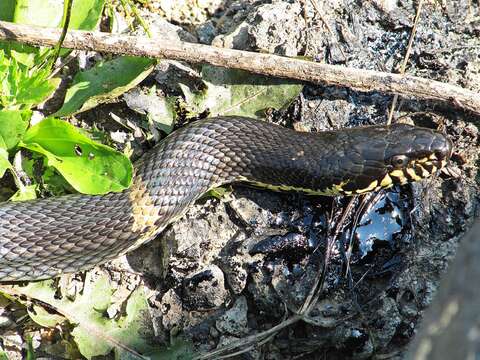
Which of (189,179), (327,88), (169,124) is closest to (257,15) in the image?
(327,88)

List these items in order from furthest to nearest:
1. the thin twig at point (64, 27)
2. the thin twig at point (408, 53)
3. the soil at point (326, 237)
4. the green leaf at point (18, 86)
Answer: the thin twig at point (408, 53), the green leaf at point (18, 86), the soil at point (326, 237), the thin twig at point (64, 27)

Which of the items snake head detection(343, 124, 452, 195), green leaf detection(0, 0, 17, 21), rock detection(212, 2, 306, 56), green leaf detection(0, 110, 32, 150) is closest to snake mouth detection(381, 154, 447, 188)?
snake head detection(343, 124, 452, 195)

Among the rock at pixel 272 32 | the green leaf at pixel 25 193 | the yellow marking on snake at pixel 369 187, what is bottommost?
the green leaf at pixel 25 193

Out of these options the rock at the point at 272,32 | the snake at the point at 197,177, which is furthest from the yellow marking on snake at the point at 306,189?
the rock at the point at 272,32

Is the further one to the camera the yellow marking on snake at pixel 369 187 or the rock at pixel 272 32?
the rock at pixel 272 32

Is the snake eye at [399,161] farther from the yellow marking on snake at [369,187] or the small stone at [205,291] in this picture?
the small stone at [205,291]

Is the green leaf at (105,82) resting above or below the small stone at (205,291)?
above

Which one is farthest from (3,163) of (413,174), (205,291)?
(413,174)

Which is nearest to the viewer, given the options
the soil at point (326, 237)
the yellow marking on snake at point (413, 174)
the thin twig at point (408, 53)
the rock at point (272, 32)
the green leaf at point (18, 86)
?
the soil at point (326, 237)
